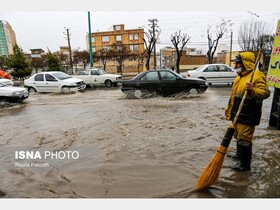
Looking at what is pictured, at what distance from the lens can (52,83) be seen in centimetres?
1380

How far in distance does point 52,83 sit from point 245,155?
12.6 metres

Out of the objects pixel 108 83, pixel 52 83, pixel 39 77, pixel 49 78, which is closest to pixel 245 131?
pixel 52 83

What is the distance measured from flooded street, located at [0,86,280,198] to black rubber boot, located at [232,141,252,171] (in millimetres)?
92

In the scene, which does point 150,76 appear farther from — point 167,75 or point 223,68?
point 223,68

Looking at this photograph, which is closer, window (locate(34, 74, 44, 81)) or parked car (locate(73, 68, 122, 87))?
window (locate(34, 74, 44, 81))

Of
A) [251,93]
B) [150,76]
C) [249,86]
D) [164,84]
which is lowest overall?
[164,84]

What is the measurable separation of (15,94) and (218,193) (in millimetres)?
10358

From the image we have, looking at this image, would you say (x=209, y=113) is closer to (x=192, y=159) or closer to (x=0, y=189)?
(x=192, y=159)

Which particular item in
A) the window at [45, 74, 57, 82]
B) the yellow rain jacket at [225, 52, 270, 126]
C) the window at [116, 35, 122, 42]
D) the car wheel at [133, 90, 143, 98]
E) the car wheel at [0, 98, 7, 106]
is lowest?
the car wheel at [0, 98, 7, 106]

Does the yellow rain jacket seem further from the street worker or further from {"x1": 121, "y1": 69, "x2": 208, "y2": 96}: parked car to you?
{"x1": 121, "y1": 69, "x2": 208, "y2": 96}: parked car

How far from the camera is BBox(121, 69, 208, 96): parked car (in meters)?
10.5

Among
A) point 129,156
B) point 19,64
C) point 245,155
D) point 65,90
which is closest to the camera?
point 245,155

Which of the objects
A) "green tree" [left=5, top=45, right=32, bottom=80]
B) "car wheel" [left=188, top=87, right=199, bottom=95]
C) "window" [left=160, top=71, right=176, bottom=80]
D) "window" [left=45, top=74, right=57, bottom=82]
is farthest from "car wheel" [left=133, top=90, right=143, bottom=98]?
"green tree" [left=5, top=45, right=32, bottom=80]

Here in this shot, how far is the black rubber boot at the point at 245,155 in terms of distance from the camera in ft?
11.0
